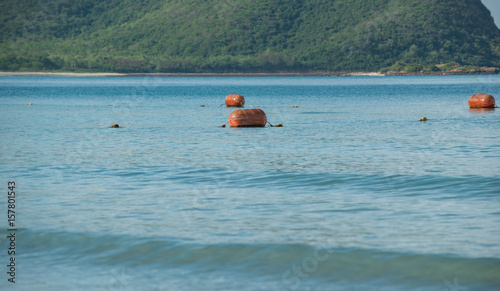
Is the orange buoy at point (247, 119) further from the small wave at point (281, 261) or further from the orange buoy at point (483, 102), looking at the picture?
the orange buoy at point (483, 102)

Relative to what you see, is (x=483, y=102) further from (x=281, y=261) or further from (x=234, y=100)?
(x=281, y=261)

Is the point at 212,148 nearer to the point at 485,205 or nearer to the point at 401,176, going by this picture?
the point at 401,176

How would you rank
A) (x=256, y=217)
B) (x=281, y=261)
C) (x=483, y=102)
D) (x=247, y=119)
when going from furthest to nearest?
(x=483, y=102)
(x=247, y=119)
(x=256, y=217)
(x=281, y=261)

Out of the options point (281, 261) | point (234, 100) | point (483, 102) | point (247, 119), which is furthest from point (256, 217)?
point (234, 100)

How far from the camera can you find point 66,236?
12188 millimetres

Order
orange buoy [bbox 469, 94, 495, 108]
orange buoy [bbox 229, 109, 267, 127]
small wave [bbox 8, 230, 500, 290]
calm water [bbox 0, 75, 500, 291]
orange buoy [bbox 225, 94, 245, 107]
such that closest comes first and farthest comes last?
1. small wave [bbox 8, 230, 500, 290]
2. calm water [bbox 0, 75, 500, 291]
3. orange buoy [bbox 229, 109, 267, 127]
4. orange buoy [bbox 469, 94, 495, 108]
5. orange buoy [bbox 225, 94, 245, 107]

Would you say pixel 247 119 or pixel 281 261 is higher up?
pixel 281 261

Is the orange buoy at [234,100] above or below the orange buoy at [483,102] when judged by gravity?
below

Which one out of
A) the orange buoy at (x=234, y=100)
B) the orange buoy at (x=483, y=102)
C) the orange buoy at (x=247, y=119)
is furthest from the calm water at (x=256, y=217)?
the orange buoy at (x=234, y=100)

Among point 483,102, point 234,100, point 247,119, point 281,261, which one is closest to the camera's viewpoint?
point 281,261

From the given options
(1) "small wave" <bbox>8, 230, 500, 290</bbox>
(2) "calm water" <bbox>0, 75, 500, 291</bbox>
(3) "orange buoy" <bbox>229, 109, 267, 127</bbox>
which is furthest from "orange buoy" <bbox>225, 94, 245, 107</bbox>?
(1) "small wave" <bbox>8, 230, 500, 290</bbox>

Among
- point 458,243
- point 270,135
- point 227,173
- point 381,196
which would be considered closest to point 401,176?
point 381,196

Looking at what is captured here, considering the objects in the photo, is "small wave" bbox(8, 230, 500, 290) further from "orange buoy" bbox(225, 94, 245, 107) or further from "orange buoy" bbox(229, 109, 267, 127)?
"orange buoy" bbox(225, 94, 245, 107)

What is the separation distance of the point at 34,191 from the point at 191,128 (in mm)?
21458
